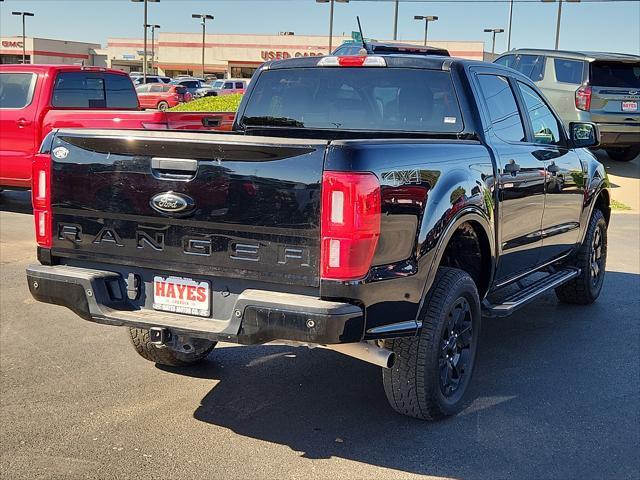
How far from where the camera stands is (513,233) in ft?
17.3

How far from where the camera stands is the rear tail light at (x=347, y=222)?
351 cm

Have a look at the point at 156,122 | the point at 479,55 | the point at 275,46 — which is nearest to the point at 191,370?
the point at 156,122

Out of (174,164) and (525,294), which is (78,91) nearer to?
(525,294)

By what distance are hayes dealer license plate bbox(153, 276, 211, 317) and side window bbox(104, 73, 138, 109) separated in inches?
345

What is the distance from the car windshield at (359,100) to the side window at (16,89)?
6.31 metres

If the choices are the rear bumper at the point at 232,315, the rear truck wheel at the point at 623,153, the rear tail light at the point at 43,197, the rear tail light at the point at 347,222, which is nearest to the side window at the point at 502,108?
the rear tail light at the point at 347,222

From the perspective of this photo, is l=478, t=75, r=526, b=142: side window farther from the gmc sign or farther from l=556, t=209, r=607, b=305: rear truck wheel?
the gmc sign

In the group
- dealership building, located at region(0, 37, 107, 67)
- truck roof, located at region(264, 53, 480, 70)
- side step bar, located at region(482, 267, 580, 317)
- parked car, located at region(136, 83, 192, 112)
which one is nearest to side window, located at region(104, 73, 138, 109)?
truck roof, located at region(264, 53, 480, 70)

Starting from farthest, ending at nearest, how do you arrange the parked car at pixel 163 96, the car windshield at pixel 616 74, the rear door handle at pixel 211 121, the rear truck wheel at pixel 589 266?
the parked car at pixel 163 96 < the car windshield at pixel 616 74 < the rear door handle at pixel 211 121 < the rear truck wheel at pixel 589 266

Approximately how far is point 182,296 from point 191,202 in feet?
1.56

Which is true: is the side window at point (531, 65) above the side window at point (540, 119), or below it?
above

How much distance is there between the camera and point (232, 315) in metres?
3.73

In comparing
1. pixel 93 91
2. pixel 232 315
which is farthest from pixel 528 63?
pixel 232 315

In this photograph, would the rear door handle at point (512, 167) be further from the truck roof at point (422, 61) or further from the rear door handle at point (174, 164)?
the rear door handle at point (174, 164)
